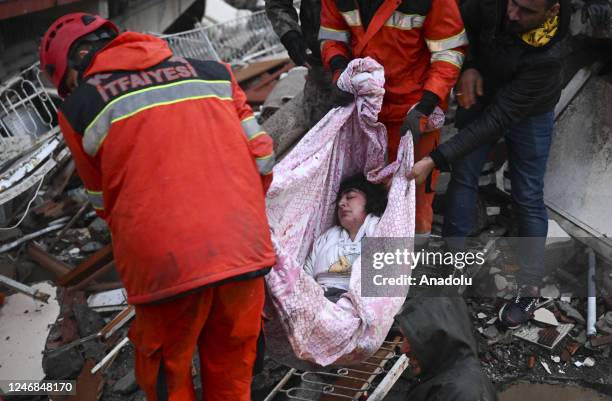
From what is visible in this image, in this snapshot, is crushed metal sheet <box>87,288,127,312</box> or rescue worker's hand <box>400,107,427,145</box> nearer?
rescue worker's hand <box>400,107,427,145</box>

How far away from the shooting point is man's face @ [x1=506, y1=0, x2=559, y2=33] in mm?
2844

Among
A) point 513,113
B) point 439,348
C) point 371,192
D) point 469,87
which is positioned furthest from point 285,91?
point 439,348

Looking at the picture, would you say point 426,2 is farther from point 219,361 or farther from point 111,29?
point 219,361

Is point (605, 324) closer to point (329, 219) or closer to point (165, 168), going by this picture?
point (329, 219)

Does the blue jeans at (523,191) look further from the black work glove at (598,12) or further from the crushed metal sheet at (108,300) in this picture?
the crushed metal sheet at (108,300)

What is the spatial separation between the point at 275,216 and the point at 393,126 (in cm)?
86

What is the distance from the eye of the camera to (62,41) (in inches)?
90.4

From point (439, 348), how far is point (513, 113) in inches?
47.0

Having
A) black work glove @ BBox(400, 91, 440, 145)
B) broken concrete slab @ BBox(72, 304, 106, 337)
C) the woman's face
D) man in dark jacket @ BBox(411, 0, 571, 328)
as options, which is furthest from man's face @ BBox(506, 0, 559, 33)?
broken concrete slab @ BBox(72, 304, 106, 337)

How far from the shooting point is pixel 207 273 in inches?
81.1

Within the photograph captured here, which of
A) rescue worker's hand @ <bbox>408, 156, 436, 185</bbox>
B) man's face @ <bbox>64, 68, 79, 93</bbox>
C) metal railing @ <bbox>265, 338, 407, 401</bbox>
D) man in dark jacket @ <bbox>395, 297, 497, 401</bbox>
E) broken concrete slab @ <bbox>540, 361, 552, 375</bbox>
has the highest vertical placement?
man's face @ <bbox>64, 68, 79, 93</bbox>

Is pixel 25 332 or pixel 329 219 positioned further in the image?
pixel 25 332

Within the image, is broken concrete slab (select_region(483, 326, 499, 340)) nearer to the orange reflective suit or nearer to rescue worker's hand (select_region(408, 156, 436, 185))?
rescue worker's hand (select_region(408, 156, 436, 185))

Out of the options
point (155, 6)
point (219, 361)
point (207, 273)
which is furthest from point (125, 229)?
point (155, 6)
